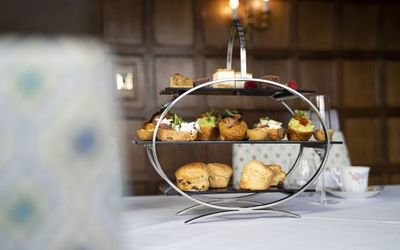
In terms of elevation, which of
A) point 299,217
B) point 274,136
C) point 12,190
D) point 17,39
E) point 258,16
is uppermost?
point 258,16

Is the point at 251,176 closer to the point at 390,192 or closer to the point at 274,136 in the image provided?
the point at 274,136

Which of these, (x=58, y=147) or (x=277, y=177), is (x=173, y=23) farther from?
(x=277, y=177)

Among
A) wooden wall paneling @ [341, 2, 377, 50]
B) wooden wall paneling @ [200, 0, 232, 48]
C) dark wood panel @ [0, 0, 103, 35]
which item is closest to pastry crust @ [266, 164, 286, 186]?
dark wood panel @ [0, 0, 103, 35]

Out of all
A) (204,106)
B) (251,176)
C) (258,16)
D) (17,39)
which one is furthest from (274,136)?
(258,16)

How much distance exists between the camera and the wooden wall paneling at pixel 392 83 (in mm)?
3086

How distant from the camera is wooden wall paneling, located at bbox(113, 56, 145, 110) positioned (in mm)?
2705

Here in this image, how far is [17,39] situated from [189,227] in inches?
32.6

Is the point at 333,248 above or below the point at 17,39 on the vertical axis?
below

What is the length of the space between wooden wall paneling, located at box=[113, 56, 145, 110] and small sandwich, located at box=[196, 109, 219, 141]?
1810mm

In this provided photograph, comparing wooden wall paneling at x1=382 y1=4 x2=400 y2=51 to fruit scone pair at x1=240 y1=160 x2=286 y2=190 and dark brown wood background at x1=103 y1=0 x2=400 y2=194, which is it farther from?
fruit scone pair at x1=240 y1=160 x2=286 y2=190

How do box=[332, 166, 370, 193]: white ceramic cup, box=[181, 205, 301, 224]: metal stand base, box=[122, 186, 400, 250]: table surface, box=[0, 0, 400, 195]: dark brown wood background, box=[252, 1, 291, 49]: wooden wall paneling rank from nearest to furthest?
box=[122, 186, 400, 250]: table surface, box=[181, 205, 301, 224]: metal stand base, box=[332, 166, 370, 193]: white ceramic cup, box=[0, 0, 400, 195]: dark brown wood background, box=[252, 1, 291, 49]: wooden wall paneling

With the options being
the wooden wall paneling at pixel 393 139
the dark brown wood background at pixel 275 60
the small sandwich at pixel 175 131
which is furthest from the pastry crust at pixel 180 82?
the wooden wall paneling at pixel 393 139

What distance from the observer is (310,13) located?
2.97 meters

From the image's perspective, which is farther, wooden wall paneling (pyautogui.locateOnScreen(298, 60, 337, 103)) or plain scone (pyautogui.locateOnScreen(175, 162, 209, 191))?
wooden wall paneling (pyautogui.locateOnScreen(298, 60, 337, 103))
